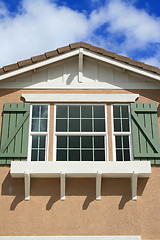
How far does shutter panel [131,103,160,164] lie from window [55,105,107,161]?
0.85 meters

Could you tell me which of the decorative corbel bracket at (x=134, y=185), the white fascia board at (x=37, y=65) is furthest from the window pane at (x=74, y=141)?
the white fascia board at (x=37, y=65)

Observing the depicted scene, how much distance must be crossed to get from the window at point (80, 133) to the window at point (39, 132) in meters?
0.34

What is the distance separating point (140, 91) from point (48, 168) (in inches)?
140

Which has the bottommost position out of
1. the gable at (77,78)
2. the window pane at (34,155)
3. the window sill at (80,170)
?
the window sill at (80,170)

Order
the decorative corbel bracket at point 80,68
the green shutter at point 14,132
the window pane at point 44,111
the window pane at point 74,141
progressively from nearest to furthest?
the green shutter at point 14,132
the window pane at point 74,141
the window pane at point 44,111
the decorative corbel bracket at point 80,68

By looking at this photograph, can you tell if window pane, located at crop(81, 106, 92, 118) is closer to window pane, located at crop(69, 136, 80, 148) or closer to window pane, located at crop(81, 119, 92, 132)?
window pane, located at crop(81, 119, 92, 132)

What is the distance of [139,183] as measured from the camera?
862cm

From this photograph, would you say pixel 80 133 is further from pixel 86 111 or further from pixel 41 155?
pixel 41 155

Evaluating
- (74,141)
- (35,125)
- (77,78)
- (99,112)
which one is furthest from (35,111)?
(99,112)

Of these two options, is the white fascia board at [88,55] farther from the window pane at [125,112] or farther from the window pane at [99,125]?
the window pane at [99,125]

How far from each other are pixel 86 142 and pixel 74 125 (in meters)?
0.60

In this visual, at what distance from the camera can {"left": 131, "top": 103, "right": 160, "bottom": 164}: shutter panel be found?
8.79 meters

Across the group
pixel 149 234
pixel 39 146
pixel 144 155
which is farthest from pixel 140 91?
pixel 149 234

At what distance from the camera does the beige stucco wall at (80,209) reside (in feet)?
26.6
